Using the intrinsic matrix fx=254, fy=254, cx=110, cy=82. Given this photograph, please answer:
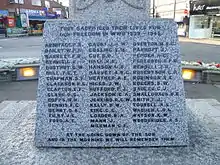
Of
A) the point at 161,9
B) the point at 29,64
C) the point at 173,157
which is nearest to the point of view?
the point at 173,157

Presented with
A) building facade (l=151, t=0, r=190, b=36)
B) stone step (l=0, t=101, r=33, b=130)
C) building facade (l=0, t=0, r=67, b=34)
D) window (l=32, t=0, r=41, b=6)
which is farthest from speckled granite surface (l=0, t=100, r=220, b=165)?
window (l=32, t=0, r=41, b=6)

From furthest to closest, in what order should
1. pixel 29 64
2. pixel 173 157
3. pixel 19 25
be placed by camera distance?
1. pixel 19 25
2. pixel 29 64
3. pixel 173 157

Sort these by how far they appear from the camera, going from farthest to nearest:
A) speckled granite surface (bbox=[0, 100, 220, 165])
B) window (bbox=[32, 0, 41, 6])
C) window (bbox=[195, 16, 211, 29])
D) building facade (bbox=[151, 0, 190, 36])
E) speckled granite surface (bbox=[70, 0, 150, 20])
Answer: window (bbox=[32, 0, 41, 6]), building facade (bbox=[151, 0, 190, 36]), window (bbox=[195, 16, 211, 29]), speckled granite surface (bbox=[70, 0, 150, 20]), speckled granite surface (bbox=[0, 100, 220, 165])

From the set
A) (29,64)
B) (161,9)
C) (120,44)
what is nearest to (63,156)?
(120,44)

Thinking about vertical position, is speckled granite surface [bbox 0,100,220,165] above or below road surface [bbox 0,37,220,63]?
below

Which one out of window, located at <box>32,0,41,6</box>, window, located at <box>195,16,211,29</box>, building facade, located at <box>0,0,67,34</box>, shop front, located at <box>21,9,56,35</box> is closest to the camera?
window, located at <box>195,16,211,29</box>

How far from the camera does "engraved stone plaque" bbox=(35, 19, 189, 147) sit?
10.2 feet

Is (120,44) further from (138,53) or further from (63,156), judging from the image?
(63,156)

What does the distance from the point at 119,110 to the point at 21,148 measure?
131 centimetres

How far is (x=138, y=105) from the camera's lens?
3.17m

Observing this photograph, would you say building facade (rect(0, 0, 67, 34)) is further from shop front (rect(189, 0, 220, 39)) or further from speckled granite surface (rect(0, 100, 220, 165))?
speckled granite surface (rect(0, 100, 220, 165))

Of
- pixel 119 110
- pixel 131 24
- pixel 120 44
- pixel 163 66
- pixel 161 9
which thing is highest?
pixel 161 9

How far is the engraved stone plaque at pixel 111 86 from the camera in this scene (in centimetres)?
312

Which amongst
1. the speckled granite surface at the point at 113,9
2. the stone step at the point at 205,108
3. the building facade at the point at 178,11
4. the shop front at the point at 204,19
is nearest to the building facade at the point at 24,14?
the building facade at the point at 178,11
